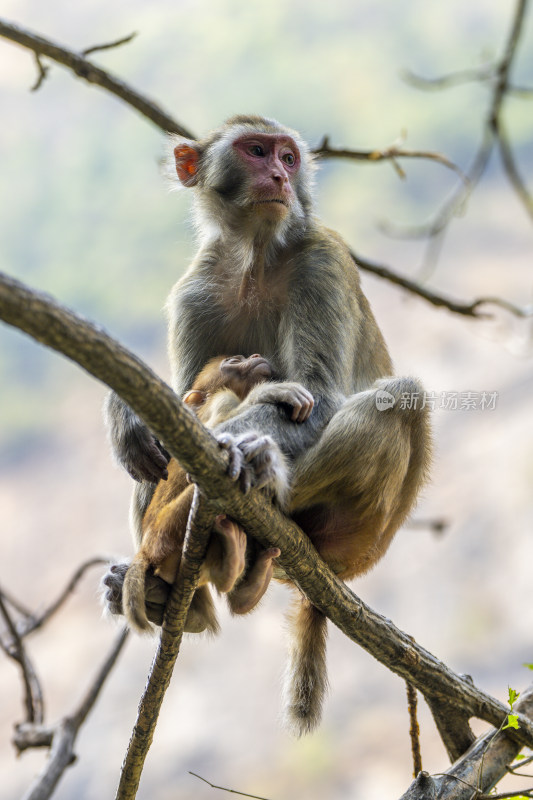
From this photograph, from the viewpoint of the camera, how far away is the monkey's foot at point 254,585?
329 centimetres

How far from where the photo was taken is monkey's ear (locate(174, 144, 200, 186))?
4840mm

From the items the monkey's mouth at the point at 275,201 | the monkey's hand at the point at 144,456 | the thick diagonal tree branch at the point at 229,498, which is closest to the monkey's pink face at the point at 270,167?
the monkey's mouth at the point at 275,201

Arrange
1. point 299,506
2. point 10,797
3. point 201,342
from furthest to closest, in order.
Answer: point 10,797 → point 201,342 → point 299,506

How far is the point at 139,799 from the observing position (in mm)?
11953

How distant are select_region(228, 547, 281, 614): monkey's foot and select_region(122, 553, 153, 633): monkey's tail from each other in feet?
1.18

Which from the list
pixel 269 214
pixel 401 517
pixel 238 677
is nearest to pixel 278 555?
pixel 401 517

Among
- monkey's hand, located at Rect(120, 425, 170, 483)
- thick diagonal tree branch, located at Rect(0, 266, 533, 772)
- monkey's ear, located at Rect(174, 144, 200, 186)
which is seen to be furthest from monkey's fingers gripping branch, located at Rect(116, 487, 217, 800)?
monkey's ear, located at Rect(174, 144, 200, 186)

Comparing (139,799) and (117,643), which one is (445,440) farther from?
(117,643)

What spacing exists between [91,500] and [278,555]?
12.1 m

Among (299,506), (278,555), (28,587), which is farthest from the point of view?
(28,587)

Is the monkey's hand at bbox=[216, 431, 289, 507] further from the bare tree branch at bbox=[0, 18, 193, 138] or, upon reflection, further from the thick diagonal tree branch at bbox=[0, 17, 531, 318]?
→ the bare tree branch at bbox=[0, 18, 193, 138]

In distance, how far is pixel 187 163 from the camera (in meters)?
4.88

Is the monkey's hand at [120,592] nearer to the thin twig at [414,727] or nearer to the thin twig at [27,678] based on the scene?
the thin twig at [414,727]

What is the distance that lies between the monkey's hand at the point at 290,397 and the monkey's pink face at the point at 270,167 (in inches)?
42.3
